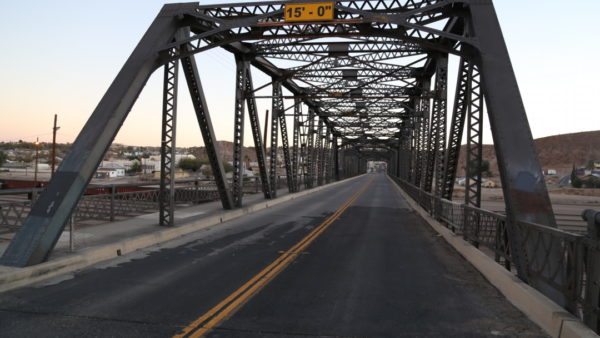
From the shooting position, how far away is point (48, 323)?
5234 millimetres

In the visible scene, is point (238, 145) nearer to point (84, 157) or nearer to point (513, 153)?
point (84, 157)

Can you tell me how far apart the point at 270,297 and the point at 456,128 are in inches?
370

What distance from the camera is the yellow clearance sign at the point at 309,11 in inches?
456

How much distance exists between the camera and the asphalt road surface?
204 inches

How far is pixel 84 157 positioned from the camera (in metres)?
8.86

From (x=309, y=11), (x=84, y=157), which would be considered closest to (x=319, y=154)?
(x=309, y=11)

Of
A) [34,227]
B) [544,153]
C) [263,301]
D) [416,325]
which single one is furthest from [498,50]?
[544,153]

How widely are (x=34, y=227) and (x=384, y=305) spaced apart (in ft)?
21.6

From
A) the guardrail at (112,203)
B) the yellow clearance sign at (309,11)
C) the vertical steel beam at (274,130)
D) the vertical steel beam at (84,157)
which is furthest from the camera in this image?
the vertical steel beam at (274,130)

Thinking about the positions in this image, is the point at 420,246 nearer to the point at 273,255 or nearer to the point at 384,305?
the point at 273,255

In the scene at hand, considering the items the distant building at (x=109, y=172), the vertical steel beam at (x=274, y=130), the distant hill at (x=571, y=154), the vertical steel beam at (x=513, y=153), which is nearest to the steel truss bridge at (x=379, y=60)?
the vertical steel beam at (x=513, y=153)

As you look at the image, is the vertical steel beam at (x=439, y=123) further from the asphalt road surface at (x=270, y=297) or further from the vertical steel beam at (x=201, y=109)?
the vertical steel beam at (x=201, y=109)

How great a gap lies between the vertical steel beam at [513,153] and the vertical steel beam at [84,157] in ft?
26.7

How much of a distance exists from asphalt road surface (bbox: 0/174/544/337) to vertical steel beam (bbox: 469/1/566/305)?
2.99 ft
